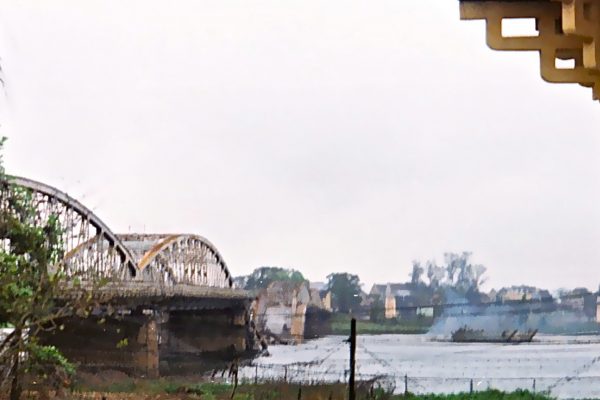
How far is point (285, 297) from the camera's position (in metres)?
14.9

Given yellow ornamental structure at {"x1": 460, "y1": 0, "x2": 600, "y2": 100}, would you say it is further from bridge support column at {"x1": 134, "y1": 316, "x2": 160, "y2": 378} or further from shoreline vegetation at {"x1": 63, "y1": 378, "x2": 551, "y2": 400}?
bridge support column at {"x1": 134, "y1": 316, "x2": 160, "y2": 378}

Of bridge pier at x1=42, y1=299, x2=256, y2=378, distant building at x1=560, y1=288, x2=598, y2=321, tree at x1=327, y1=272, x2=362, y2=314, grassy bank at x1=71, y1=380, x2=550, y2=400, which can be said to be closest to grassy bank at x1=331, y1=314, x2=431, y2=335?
tree at x1=327, y1=272, x2=362, y2=314

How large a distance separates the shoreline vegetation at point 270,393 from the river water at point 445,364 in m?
0.45

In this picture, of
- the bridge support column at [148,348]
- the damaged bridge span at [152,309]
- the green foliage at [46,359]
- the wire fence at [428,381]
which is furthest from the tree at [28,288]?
the bridge support column at [148,348]

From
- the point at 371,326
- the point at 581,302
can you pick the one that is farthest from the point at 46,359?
the point at 581,302

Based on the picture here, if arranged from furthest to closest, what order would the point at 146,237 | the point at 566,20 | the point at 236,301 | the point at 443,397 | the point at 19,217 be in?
1. the point at 146,237
2. the point at 236,301
3. the point at 443,397
4. the point at 19,217
5. the point at 566,20

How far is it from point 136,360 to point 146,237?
17.2 ft

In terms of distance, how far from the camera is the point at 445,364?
14.5 metres

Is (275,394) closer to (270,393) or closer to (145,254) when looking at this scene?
(270,393)

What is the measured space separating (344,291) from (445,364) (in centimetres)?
213

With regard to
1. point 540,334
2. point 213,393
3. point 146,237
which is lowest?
point 213,393

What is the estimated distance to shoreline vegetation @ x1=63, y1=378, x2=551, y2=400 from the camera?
36.2 feet

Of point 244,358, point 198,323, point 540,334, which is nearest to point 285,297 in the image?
point 244,358

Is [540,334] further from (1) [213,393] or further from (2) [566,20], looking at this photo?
(2) [566,20]
